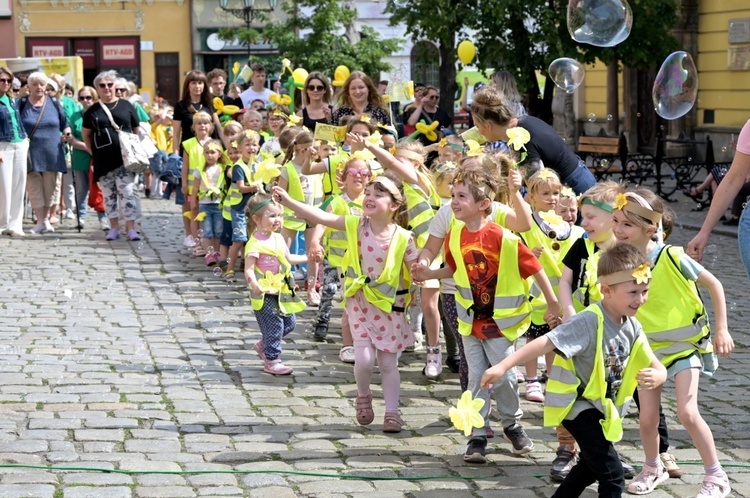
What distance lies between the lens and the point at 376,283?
6793 mm

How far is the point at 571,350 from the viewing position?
501 cm

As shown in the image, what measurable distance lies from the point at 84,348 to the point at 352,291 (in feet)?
8.30

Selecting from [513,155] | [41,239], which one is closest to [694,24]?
[41,239]

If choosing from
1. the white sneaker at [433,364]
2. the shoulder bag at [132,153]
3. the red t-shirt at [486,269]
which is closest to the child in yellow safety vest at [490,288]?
the red t-shirt at [486,269]

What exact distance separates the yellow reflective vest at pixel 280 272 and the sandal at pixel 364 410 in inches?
57.5

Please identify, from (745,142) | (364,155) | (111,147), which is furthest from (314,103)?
(745,142)

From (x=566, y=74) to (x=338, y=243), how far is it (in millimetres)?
2595

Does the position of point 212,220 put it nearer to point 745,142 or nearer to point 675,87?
point 675,87

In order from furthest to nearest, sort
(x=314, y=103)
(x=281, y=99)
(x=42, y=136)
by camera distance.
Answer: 1. (x=42, y=136)
2. (x=281, y=99)
3. (x=314, y=103)

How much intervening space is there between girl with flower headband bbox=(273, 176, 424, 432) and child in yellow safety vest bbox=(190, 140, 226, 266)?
578 centimetres

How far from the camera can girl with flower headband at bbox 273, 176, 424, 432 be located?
261 inches

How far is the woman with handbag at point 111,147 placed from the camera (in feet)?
47.4

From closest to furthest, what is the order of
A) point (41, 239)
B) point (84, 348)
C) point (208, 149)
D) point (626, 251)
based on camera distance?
point (626, 251), point (84, 348), point (208, 149), point (41, 239)

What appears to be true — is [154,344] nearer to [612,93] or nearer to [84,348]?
[84,348]
